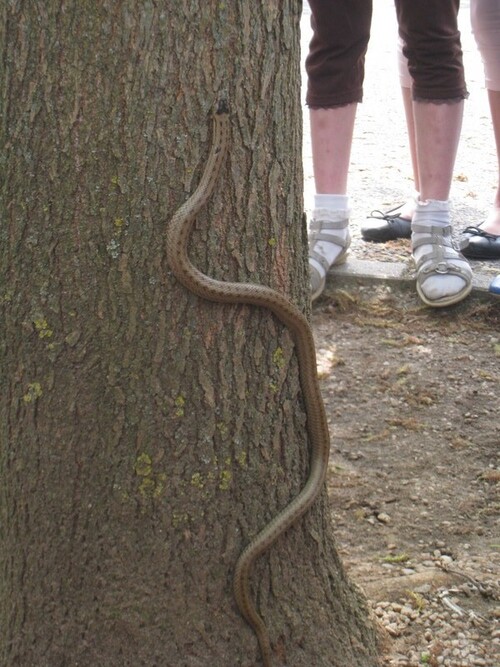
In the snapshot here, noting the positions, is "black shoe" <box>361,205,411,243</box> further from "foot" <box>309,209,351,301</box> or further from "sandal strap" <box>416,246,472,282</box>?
"sandal strap" <box>416,246,472,282</box>

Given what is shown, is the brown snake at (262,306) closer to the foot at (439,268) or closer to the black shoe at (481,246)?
the foot at (439,268)

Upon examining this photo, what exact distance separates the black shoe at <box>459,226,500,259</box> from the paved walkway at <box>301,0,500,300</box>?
6 cm

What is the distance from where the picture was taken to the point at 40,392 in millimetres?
2258

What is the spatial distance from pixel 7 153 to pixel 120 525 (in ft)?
3.11

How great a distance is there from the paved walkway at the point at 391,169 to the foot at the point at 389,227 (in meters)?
0.07

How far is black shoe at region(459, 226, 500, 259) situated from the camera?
5.28 m

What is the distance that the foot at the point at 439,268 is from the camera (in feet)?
15.5

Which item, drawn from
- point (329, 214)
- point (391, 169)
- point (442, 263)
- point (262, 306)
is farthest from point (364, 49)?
point (262, 306)

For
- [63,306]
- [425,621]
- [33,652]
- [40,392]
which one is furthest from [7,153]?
[425,621]

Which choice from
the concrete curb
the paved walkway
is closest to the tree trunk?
the concrete curb

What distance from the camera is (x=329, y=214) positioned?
4992 mm

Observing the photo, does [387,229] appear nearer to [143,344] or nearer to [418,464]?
[418,464]

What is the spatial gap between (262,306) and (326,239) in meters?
2.81

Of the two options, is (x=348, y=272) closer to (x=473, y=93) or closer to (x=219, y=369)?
(x=219, y=369)
